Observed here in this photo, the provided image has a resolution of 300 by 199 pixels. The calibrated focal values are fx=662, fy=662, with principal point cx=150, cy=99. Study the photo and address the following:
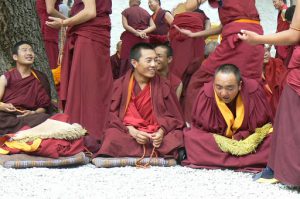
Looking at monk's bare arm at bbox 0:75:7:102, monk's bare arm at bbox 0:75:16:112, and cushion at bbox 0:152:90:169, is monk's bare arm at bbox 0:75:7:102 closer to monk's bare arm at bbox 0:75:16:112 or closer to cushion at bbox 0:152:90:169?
monk's bare arm at bbox 0:75:16:112

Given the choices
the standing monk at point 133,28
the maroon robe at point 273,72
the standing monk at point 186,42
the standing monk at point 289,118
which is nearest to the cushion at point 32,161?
the standing monk at point 289,118

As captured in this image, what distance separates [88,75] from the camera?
589 cm

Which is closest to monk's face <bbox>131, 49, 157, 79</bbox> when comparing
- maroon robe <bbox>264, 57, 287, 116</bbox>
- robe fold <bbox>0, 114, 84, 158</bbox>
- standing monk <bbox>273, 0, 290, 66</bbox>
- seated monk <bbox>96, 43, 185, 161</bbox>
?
seated monk <bbox>96, 43, 185, 161</bbox>

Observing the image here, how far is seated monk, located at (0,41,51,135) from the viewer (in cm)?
575

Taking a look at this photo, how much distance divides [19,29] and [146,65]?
212cm

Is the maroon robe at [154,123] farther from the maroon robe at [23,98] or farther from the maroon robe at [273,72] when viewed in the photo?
the maroon robe at [273,72]

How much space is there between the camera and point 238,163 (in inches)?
195

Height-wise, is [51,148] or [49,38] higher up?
[49,38]

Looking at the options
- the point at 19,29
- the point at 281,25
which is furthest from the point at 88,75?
the point at 281,25

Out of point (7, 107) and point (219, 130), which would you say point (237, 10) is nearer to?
point (219, 130)

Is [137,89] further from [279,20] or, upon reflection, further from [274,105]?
[279,20]

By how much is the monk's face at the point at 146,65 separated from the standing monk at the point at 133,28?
284 centimetres

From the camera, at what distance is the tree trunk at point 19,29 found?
274 inches

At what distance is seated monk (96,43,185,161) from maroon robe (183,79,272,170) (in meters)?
0.19
